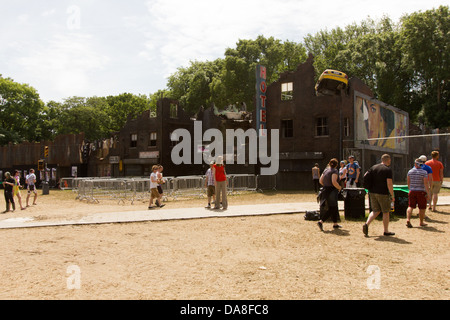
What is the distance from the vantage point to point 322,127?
1072 inches

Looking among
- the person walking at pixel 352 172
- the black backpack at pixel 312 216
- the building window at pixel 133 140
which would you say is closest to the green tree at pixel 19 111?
the building window at pixel 133 140

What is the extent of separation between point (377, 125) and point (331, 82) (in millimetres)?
5583

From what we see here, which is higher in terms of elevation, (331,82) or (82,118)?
(82,118)

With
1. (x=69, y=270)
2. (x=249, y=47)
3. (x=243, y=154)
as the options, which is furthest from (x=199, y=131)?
(x=69, y=270)

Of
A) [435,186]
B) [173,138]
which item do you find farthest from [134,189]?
[173,138]

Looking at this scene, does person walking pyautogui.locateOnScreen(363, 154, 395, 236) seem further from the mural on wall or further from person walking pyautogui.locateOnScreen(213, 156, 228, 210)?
the mural on wall

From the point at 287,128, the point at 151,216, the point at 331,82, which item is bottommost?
the point at 151,216

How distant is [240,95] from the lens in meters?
46.6

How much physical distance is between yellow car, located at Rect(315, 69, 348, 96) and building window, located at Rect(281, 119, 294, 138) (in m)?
3.31

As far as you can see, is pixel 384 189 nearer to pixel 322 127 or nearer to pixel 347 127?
pixel 347 127

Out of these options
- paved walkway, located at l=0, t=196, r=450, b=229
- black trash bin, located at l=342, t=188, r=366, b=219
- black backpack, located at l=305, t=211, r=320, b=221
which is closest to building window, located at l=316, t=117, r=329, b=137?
paved walkway, located at l=0, t=196, r=450, b=229
